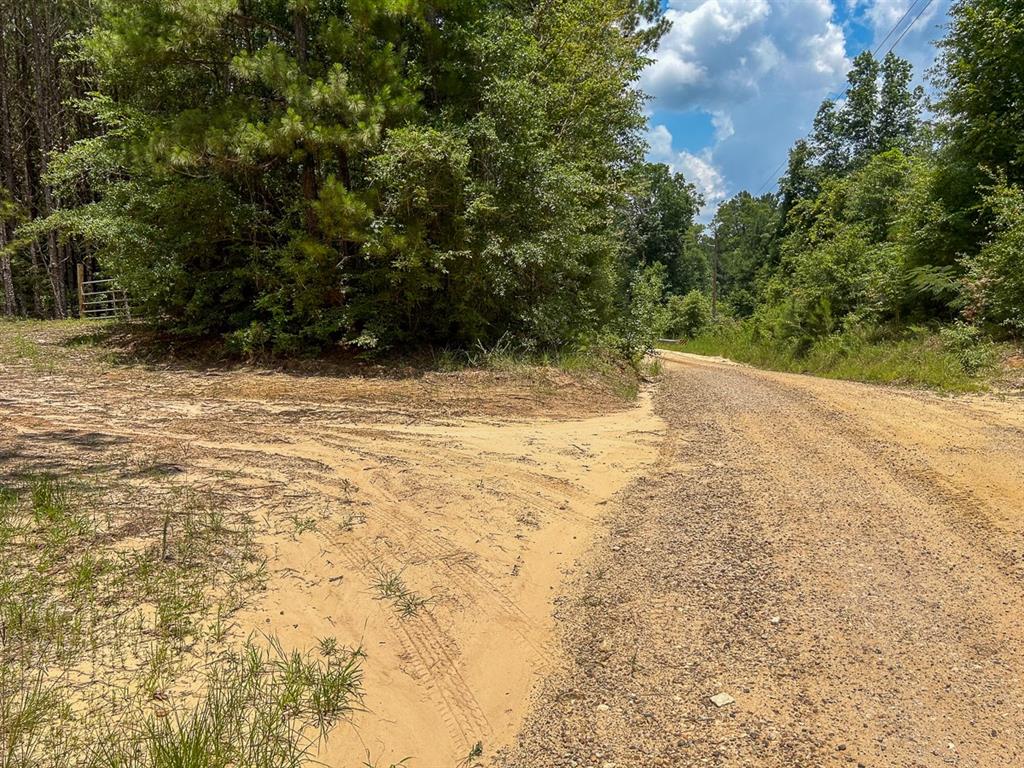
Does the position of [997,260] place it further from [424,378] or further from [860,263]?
[424,378]

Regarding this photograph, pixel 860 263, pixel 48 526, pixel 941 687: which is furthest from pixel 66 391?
pixel 860 263

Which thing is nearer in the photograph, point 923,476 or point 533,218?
point 923,476

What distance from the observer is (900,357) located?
13.1 metres

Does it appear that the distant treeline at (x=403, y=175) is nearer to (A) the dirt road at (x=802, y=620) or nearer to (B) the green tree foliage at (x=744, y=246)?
(A) the dirt road at (x=802, y=620)

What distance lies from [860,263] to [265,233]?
54.9ft

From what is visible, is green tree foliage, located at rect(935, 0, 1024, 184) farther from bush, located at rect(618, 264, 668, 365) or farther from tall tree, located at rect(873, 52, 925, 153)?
tall tree, located at rect(873, 52, 925, 153)

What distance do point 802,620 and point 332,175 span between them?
931 centimetres

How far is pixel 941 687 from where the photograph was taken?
8.25 feet

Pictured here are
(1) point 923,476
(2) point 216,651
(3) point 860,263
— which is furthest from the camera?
(3) point 860,263

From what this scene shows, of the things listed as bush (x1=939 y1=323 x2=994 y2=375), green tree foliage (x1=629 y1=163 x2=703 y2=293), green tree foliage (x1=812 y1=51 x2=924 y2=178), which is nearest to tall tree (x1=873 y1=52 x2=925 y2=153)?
green tree foliage (x1=812 y1=51 x2=924 y2=178)

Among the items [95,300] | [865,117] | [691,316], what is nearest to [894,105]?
[865,117]

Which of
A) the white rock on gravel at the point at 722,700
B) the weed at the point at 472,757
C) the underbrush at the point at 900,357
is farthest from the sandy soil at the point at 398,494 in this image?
the underbrush at the point at 900,357

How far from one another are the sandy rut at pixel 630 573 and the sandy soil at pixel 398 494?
0.02 metres

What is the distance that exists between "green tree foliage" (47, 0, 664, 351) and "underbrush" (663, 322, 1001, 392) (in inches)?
264
